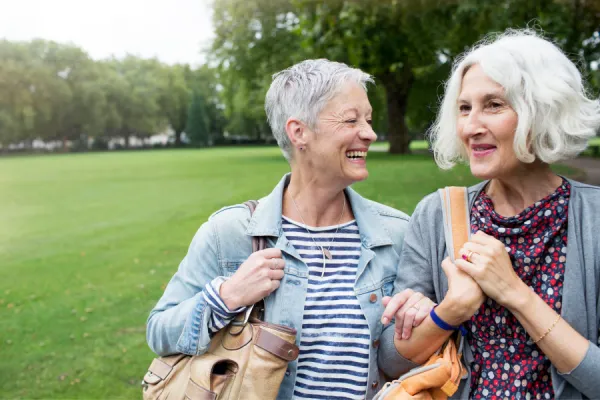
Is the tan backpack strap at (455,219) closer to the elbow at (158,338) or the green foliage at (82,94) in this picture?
the elbow at (158,338)

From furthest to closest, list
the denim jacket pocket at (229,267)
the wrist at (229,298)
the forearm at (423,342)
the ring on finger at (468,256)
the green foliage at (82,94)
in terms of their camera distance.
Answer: the green foliage at (82,94)
the denim jacket pocket at (229,267)
the wrist at (229,298)
the forearm at (423,342)
the ring on finger at (468,256)

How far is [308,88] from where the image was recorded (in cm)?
257

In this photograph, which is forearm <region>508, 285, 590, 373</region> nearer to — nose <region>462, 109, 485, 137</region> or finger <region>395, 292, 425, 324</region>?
finger <region>395, 292, 425, 324</region>

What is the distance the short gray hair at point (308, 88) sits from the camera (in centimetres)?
255

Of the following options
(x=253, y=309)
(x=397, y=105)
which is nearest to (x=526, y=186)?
(x=253, y=309)

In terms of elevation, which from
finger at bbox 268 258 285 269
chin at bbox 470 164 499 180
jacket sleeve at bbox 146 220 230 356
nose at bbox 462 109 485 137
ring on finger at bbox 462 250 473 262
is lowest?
jacket sleeve at bbox 146 220 230 356

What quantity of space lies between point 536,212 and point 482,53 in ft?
1.91

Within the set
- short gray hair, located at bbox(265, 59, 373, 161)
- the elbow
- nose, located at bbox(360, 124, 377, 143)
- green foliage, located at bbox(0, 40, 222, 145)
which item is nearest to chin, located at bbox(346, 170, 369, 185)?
nose, located at bbox(360, 124, 377, 143)

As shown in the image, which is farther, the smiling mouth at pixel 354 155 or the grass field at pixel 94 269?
the grass field at pixel 94 269

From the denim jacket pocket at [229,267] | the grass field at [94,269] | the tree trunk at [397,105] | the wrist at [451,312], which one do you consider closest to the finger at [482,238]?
the wrist at [451,312]

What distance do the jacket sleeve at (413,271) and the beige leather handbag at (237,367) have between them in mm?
410

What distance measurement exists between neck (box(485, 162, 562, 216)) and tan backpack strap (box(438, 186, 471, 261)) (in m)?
0.12

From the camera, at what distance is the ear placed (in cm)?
262

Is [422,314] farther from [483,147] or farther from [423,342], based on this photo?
[483,147]
